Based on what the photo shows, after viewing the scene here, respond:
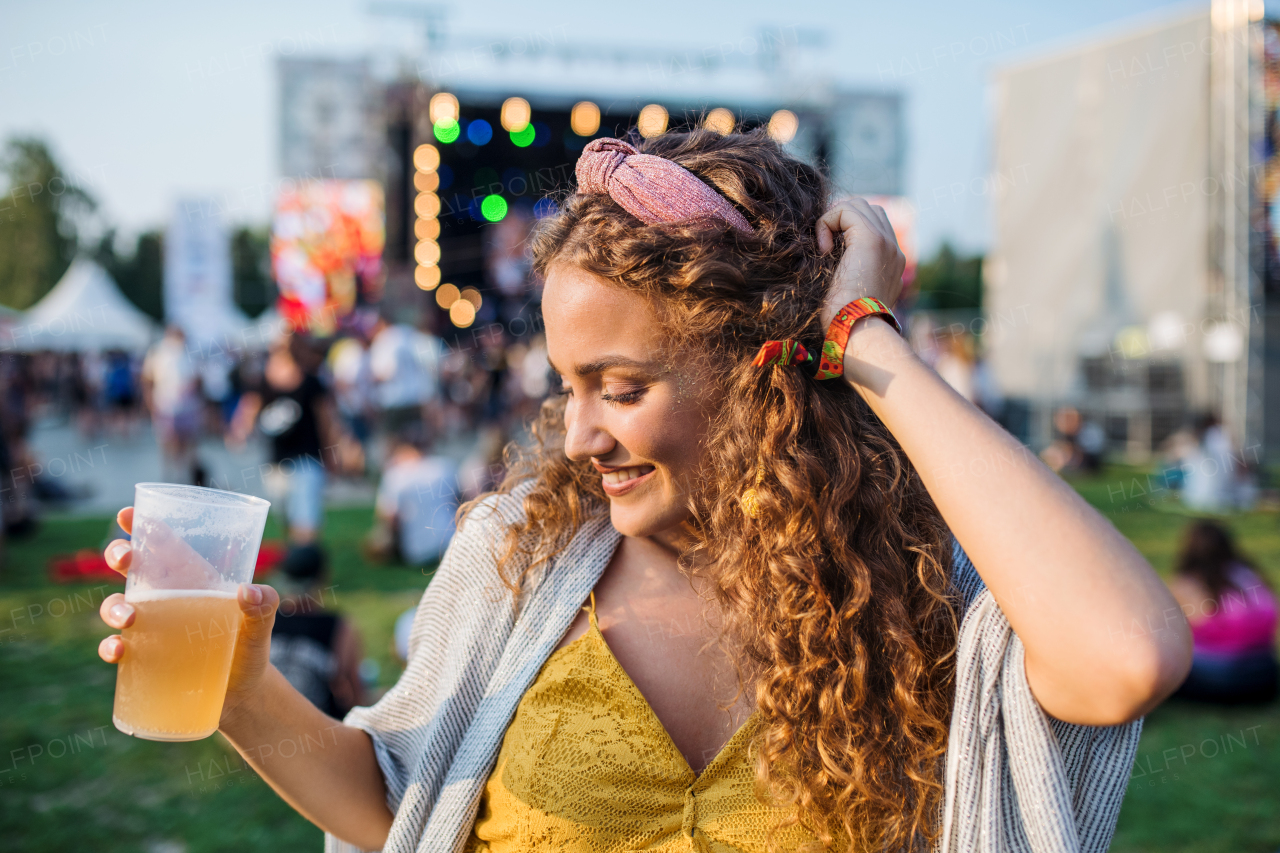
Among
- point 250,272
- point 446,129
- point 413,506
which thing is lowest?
point 413,506

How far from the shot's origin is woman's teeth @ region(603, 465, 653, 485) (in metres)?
1.34

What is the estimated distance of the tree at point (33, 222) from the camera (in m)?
35.7

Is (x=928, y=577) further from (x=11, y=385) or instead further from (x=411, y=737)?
(x=11, y=385)

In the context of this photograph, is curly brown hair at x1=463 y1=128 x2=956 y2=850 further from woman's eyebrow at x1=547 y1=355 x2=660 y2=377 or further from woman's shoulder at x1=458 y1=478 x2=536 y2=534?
woman's shoulder at x1=458 y1=478 x2=536 y2=534

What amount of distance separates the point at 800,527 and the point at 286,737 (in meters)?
0.87

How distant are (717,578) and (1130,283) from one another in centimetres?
1528

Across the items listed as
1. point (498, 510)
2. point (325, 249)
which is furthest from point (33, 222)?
point (498, 510)

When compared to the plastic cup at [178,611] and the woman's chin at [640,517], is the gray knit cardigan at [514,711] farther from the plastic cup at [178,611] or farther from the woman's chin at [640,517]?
the plastic cup at [178,611]

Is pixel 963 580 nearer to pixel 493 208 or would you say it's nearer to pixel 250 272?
pixel 493 208

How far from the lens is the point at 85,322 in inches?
751

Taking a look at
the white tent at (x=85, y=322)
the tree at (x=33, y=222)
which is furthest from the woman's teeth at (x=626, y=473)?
the tree at (x=33, y=222)

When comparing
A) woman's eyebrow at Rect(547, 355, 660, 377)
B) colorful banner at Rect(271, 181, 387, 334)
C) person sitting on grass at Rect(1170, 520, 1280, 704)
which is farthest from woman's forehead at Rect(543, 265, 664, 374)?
colorful banner at Rect(271, 181, 387, 334)

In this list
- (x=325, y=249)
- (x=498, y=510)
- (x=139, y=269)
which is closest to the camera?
(x=498, y=510)

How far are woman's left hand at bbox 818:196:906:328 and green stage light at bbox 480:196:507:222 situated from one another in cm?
1090
